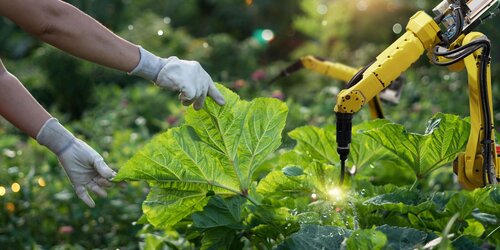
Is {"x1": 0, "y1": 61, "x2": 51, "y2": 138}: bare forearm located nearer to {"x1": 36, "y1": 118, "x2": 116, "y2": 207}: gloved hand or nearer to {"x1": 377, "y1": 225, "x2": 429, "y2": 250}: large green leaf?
{"x1": 36, "y1": 118, "x2": 116, "y2": 207}: gloved hand

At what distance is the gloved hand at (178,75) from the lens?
2.24m

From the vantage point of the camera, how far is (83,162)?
2424mm

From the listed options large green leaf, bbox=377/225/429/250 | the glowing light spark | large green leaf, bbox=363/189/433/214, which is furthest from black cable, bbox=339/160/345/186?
the glowing light spark

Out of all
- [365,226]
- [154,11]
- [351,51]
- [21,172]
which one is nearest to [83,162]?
[365,226]

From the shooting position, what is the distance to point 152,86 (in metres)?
6.72

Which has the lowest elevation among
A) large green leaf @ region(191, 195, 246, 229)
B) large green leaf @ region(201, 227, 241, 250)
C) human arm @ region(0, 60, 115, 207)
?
large green leaf @ region(201, 227, 241, 250)

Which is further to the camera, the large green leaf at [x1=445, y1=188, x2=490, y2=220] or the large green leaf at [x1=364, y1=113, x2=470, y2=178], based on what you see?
the large green leaf at [x1=364, y1=113, x2=470, y2=178]

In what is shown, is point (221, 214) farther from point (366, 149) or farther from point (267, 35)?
point (267, 35)

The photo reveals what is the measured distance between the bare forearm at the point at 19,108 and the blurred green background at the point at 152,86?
2.70 ft

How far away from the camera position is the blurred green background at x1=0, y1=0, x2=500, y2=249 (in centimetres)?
395

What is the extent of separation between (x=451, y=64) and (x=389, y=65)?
0.20 metres

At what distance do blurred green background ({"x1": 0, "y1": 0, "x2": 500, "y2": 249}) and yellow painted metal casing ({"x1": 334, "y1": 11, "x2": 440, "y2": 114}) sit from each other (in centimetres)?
114

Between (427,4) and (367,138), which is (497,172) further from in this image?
(427,4)

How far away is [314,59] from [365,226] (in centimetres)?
117
